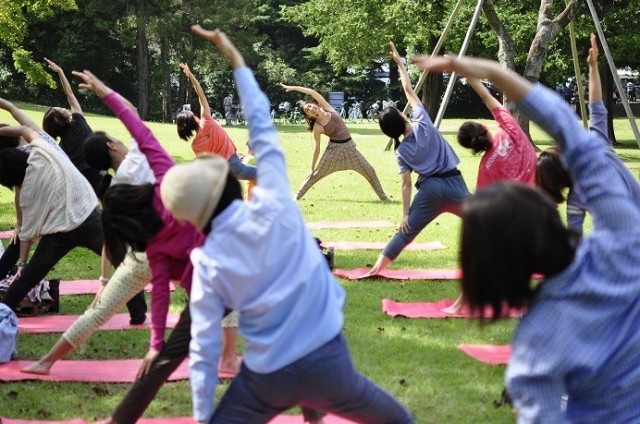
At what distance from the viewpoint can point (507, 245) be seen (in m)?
2.32

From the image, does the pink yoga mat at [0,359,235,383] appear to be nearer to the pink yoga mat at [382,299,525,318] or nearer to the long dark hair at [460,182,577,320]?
the pink yoga mat at [382,299,525,318]

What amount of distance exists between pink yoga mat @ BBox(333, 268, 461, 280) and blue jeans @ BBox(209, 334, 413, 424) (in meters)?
5.89

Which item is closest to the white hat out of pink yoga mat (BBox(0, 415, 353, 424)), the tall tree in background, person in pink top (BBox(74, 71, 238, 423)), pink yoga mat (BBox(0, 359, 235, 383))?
person in pink top (BBox(74, 71, 238, 423))

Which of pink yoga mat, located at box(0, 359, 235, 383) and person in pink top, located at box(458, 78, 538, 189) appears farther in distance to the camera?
person in pink top, located at box(458, 78, 538, 189)

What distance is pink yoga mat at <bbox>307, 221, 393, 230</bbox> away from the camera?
12719 millimetres

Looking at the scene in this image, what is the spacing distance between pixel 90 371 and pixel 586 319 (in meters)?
4.53

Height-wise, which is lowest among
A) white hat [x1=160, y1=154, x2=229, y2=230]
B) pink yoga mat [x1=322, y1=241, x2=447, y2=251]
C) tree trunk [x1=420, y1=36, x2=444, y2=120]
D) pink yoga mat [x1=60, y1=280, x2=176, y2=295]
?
tree trunk [x1=420, y1=36, x2=444, y2=120]

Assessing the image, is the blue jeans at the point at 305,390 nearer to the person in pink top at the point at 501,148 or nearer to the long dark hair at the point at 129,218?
the long dark hair at the point at 129,218

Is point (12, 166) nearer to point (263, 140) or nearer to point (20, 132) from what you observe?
point (20, 132)

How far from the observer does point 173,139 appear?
28766mm

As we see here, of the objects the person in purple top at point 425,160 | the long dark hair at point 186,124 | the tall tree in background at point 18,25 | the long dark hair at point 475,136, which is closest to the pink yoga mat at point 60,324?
the person in purple top at point 425,160

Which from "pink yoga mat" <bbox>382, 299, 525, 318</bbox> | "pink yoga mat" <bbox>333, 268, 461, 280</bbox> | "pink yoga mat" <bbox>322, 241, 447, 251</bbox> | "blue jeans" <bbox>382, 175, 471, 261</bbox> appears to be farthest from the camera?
"pink yoga mat" <bbox>322, 241, 447, 251</bbox>

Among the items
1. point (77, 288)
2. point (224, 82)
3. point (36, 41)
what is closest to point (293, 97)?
point (224, 82)

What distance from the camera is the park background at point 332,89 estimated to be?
6.04 m
